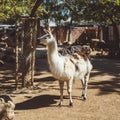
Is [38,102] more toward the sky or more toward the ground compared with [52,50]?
more toward the ground

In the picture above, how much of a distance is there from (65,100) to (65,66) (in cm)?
147

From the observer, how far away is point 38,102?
10.8m

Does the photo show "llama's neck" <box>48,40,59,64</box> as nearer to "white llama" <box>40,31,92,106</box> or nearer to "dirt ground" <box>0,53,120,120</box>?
"white llama" <box>40,31,92,106</box>

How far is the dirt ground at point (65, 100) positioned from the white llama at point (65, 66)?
47cm

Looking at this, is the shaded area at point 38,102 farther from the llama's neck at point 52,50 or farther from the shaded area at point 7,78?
the shaded area at point 7,78

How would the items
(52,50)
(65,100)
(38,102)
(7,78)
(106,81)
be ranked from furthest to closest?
(7,78) < (106,81) < (65,100) < (38,102) < (52,50)

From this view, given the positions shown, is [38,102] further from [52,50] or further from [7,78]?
[7,78]

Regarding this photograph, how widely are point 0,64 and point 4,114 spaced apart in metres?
11.5

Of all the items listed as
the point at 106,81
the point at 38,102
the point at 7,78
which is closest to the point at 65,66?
the point at 38,102

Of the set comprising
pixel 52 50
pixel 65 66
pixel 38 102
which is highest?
pixel 52 50

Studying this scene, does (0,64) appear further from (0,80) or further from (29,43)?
(29,43)

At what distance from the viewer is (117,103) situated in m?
10.5

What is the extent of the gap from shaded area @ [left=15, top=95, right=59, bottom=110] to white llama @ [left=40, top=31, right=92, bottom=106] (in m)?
0.55

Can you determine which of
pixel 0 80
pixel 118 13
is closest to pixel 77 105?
pixel 0 80
